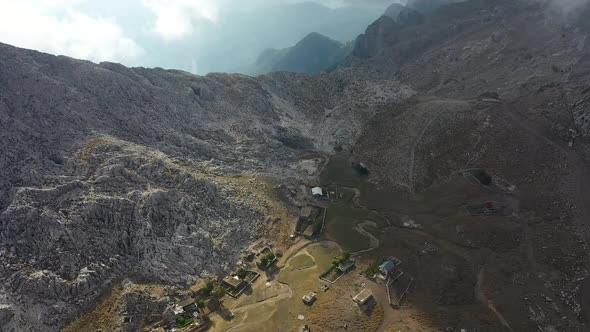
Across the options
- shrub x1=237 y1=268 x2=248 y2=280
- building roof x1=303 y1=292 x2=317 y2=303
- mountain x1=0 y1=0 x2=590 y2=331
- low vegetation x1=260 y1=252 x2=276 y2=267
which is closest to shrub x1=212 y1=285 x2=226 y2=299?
mountain x1=0 y1=0 x2=590 y2=331

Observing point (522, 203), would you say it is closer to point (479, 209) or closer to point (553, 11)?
point (479, 209)

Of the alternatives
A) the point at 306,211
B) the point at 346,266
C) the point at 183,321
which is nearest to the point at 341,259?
the point at 346,266

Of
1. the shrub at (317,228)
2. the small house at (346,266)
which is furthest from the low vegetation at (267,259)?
the small house at (346,266)

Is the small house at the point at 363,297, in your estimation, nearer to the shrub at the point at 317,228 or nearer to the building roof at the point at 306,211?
the shrub at the point at 317,228

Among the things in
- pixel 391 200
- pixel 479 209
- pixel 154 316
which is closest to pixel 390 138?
pixel 391 200

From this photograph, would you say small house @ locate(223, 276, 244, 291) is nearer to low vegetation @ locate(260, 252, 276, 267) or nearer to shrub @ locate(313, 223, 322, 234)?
low vegetation @ locate(260, 252, 276, 267)

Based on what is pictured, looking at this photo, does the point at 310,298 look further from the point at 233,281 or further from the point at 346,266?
the point at 233,281
